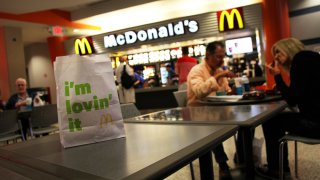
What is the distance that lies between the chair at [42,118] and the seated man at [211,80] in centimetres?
241

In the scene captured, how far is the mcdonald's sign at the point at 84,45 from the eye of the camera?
920 centimetres

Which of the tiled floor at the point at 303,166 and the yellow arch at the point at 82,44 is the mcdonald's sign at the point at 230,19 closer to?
the tiled floor at the point at 303,166

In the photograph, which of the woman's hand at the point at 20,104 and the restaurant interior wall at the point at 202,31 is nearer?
the woman's hand at the point at 20,104

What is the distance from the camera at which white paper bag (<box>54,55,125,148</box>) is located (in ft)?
3.78

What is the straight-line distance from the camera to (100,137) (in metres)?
1.19

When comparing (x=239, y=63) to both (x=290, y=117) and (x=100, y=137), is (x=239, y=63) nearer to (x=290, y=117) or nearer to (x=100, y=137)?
(x=290, y=117)

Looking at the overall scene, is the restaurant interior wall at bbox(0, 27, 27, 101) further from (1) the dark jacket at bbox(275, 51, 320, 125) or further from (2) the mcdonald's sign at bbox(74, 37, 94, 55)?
(1) the dark jacket at bbox(275, 51, 320, 125)

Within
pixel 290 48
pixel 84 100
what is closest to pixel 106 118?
pixel 84 100

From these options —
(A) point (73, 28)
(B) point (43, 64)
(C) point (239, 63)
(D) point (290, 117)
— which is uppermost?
(A) point (73, 28)

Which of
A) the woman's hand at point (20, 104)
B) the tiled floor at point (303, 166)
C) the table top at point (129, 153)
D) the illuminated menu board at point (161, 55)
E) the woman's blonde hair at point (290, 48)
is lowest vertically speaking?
the tiled floor at point (303, 166)

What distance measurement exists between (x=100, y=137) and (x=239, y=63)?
6488mm

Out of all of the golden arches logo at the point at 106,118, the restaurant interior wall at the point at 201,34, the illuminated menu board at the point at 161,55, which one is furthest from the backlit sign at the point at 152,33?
the golden arches logo at the point at 106,118

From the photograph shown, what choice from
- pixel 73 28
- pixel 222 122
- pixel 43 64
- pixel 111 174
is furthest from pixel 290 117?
pixel 43 64

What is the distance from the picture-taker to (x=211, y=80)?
2574 mm
